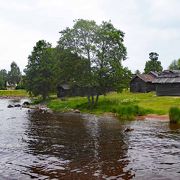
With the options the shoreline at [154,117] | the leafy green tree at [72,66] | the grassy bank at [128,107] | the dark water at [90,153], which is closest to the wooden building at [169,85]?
the grassy bank at [128,107]

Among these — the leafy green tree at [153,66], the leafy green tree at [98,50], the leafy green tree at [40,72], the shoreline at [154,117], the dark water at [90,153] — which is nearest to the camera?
the dark water at [90,153]

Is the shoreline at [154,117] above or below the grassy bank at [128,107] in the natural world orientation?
below

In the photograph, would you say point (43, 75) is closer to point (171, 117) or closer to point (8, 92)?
point (171, 117)

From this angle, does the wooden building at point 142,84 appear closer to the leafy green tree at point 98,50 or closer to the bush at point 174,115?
the leafy green tree at point 98,50

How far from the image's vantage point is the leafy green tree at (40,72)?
93875 millimetres

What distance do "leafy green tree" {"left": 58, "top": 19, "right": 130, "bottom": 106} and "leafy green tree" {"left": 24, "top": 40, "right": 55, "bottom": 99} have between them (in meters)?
24.7

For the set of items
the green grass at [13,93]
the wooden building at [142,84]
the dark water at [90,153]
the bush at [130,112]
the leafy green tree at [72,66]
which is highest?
the leafy green tree at [72,66]

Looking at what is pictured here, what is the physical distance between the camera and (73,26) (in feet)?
226

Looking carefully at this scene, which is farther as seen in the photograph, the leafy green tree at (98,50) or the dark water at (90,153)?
the leafy green tree at (98,50)

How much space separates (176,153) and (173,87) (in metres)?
54.9

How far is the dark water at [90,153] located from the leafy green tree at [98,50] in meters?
28.5

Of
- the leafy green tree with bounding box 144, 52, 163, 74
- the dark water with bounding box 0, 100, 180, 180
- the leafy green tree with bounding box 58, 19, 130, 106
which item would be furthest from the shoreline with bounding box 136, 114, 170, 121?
the leafy green tree with bounding box 144, 52, 163, 74

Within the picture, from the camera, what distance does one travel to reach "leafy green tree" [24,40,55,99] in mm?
93875

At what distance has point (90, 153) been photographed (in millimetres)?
26703
